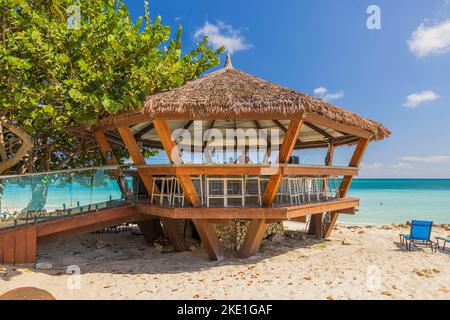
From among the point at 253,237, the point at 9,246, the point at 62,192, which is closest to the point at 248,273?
the point at 253,237

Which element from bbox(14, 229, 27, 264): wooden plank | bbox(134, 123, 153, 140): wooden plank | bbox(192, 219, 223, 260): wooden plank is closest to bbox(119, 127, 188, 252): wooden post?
bbox(192, 219, 223, 260): wooden plank

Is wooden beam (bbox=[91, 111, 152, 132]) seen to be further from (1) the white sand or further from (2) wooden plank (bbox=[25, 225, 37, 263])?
(1) the white sand

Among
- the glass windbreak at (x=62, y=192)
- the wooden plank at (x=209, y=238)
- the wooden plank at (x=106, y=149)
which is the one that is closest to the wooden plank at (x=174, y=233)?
the wooden plank at (x=209, y=238)

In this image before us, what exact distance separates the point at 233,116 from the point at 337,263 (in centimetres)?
666

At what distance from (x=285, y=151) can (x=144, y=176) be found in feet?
19.2

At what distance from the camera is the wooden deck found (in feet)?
28.7

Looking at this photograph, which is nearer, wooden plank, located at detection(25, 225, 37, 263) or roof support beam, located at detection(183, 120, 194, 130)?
wooden plank, located at detection(25, 225, 37, 263)

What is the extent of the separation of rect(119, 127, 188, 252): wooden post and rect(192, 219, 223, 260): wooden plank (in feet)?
6.35

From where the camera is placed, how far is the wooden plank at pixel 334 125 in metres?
9.56

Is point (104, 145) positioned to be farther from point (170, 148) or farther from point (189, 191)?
point (189, 191)

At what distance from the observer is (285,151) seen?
9.62 meters

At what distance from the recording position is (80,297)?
6.84 metres

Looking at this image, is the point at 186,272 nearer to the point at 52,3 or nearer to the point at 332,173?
the point at 332,173
